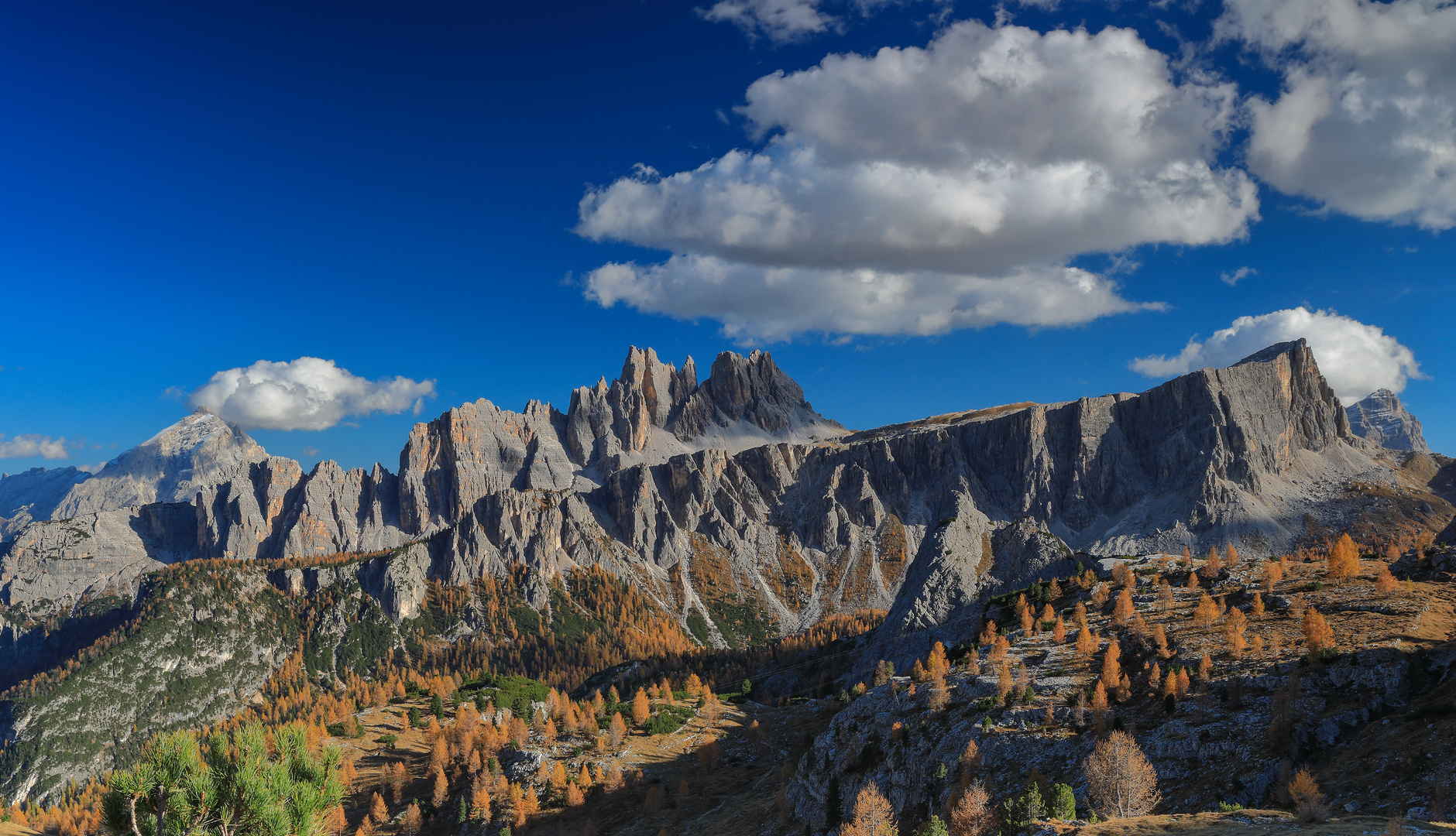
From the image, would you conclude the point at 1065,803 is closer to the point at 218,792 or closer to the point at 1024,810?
the point at 1024,810

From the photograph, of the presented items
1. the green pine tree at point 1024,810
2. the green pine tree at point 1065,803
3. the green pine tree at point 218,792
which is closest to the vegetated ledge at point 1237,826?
the green pine tree at point 1024,810

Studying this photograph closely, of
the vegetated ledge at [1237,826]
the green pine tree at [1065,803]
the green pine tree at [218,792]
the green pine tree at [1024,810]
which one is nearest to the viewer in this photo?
the green pine tree at [218,792]

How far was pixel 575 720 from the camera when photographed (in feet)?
473

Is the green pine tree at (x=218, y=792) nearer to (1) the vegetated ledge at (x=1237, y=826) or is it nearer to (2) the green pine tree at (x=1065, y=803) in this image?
(1) the vegetated ledge at (x=1237, y=826)

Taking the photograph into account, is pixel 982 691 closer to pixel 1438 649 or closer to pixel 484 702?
pixel 1438 649

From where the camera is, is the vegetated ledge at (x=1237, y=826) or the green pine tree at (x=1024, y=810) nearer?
the vegetated ledge at (x=1237, y=826)

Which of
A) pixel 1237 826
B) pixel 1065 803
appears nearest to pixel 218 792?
pixel 1237 826

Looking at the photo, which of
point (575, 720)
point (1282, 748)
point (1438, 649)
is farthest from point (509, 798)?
point (1438, 649)

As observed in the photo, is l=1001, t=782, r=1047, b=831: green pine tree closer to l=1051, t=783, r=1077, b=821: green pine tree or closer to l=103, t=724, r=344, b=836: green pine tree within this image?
l=1051, t=783, r=1077, b=821: green pine tree

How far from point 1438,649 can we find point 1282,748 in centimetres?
1903

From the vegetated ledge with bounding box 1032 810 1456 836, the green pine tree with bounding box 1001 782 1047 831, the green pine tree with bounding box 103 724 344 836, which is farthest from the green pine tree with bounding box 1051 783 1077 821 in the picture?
the green pine tree with bounding box 103 724 344 836

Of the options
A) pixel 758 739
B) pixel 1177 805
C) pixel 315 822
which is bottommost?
pixel 758 739

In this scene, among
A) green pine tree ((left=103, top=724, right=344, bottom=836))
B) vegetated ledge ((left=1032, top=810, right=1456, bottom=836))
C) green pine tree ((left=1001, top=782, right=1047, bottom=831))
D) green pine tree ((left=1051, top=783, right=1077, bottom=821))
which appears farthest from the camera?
green pine tree ((left=1051, top=783, right=1077, bottom=821))

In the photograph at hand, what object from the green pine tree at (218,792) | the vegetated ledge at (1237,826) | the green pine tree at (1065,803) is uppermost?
the green pine tree at (218,792)
